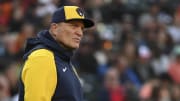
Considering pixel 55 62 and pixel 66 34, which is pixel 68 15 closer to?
pixel 66 34

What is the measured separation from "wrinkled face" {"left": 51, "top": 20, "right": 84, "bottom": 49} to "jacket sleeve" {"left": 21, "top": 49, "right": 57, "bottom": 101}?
0.76 feet

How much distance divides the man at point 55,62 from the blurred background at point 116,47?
3.48 m

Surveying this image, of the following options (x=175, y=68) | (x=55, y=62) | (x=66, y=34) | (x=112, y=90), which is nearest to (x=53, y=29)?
(x=66, y=34)

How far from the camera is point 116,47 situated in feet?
40.0

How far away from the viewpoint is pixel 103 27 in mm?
13180

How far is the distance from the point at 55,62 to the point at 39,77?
225mm

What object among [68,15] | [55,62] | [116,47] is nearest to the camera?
[55,62]

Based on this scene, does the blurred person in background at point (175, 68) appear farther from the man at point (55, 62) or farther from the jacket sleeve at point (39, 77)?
the jacket sleeve at point (39, 77)

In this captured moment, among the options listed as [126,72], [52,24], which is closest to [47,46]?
[52,24]

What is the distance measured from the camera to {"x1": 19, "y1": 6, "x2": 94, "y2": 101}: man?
4.39 metres

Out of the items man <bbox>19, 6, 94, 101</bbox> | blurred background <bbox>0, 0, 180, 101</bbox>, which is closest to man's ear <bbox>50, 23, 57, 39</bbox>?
man <bbox>19, 6, 94, 101</bbox>

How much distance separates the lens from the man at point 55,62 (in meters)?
4.39

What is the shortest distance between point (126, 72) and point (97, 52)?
916 mm

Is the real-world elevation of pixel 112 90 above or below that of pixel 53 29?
below
